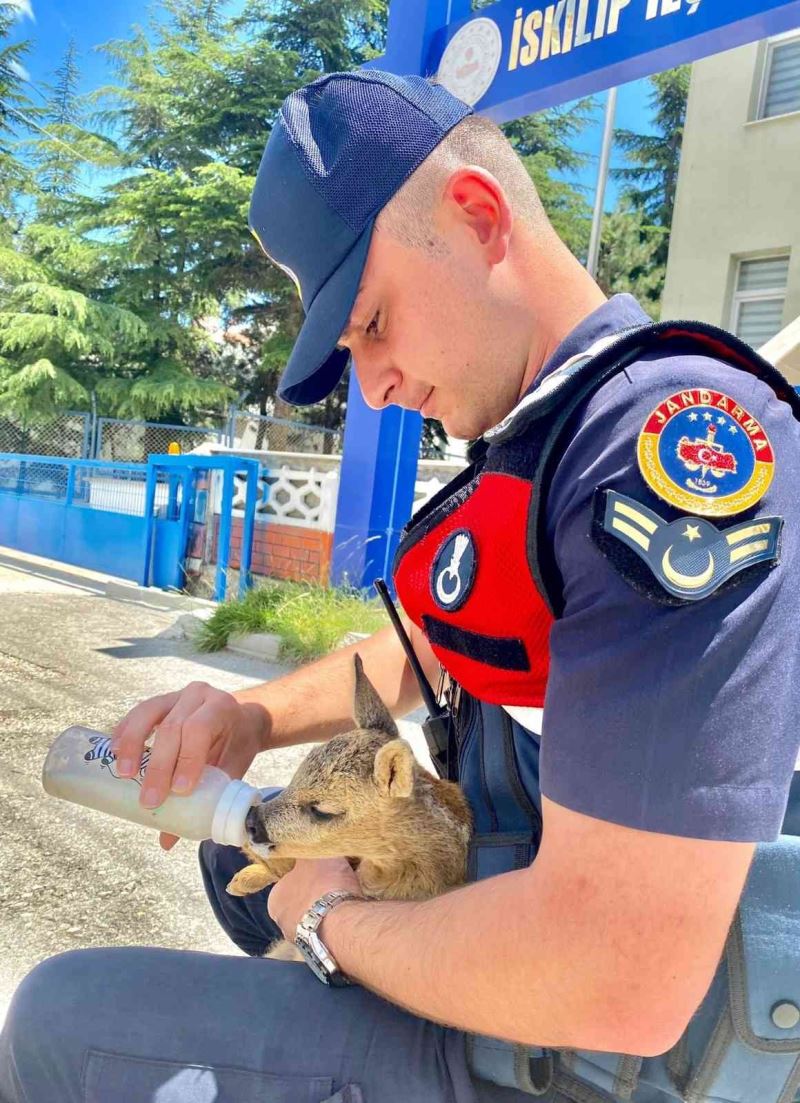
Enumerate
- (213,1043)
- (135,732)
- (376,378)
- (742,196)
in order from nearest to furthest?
(213,1043) < (376,378) < (135,732) < (742,196)

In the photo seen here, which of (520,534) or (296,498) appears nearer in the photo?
(520,534)

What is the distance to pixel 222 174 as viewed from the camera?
20.5 metres

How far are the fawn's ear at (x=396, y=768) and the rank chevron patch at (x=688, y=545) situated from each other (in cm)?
69

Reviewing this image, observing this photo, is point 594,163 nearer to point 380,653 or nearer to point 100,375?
point 100,375

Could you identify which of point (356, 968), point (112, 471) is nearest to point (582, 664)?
point (356, 968)

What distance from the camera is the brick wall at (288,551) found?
362 inches

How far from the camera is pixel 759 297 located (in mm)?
11156

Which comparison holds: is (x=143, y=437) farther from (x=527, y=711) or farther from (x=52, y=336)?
(x=527, y=711)

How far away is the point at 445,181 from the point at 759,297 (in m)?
11.0

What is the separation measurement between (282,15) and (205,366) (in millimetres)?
8568

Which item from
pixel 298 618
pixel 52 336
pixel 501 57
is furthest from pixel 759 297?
pixel 52 336

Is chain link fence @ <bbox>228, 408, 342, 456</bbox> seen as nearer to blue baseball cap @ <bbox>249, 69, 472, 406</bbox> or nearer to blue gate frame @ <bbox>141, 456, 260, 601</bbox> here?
blue gate frame @ <bbox>141, 456, 260, 601</bbox>

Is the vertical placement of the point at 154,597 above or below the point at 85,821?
below

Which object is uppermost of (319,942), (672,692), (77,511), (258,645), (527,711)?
(672,692)
